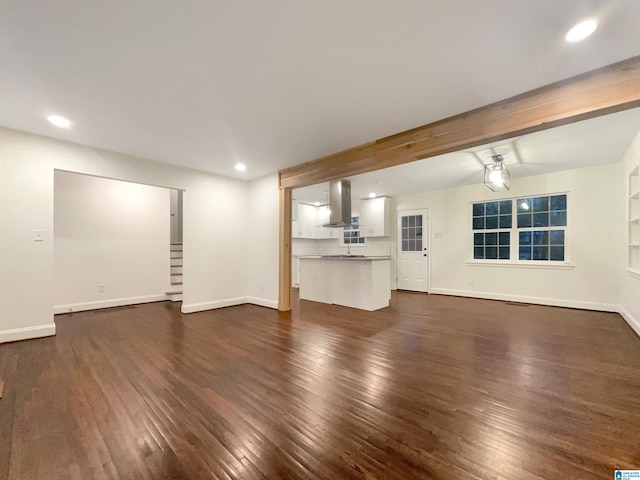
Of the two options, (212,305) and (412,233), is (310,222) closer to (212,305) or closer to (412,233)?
(412,233)

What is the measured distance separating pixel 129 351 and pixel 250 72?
3.12 m

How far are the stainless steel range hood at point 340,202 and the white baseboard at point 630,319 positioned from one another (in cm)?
441

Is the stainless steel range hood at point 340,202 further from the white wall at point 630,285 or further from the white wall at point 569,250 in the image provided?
the white wall at point 630,285

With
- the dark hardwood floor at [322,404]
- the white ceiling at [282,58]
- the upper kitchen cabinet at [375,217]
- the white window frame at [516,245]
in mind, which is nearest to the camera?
the dark hardwood floor at [322,404]

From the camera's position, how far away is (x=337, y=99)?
8.55ft

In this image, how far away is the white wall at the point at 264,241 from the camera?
5.07 m

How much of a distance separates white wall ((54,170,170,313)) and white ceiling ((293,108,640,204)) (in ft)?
11.4

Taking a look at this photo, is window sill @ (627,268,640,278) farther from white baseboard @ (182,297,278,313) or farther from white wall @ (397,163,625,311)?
white baseboard @ (182,297,278,313)

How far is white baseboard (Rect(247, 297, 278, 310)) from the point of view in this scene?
5.03m

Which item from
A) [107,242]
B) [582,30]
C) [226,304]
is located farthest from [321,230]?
[582,30]

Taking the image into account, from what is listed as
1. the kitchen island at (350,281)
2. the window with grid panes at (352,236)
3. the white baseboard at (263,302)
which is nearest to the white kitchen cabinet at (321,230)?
the window with grid panes at (352,236)

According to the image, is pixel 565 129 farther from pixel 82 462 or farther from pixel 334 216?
pixel 82 462

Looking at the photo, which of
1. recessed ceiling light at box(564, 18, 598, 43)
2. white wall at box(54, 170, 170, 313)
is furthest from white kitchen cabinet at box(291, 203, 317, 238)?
recessed ceiling light at box(564, 18, 598, 43)

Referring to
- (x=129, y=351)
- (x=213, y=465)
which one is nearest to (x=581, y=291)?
(x=213, y=465)
